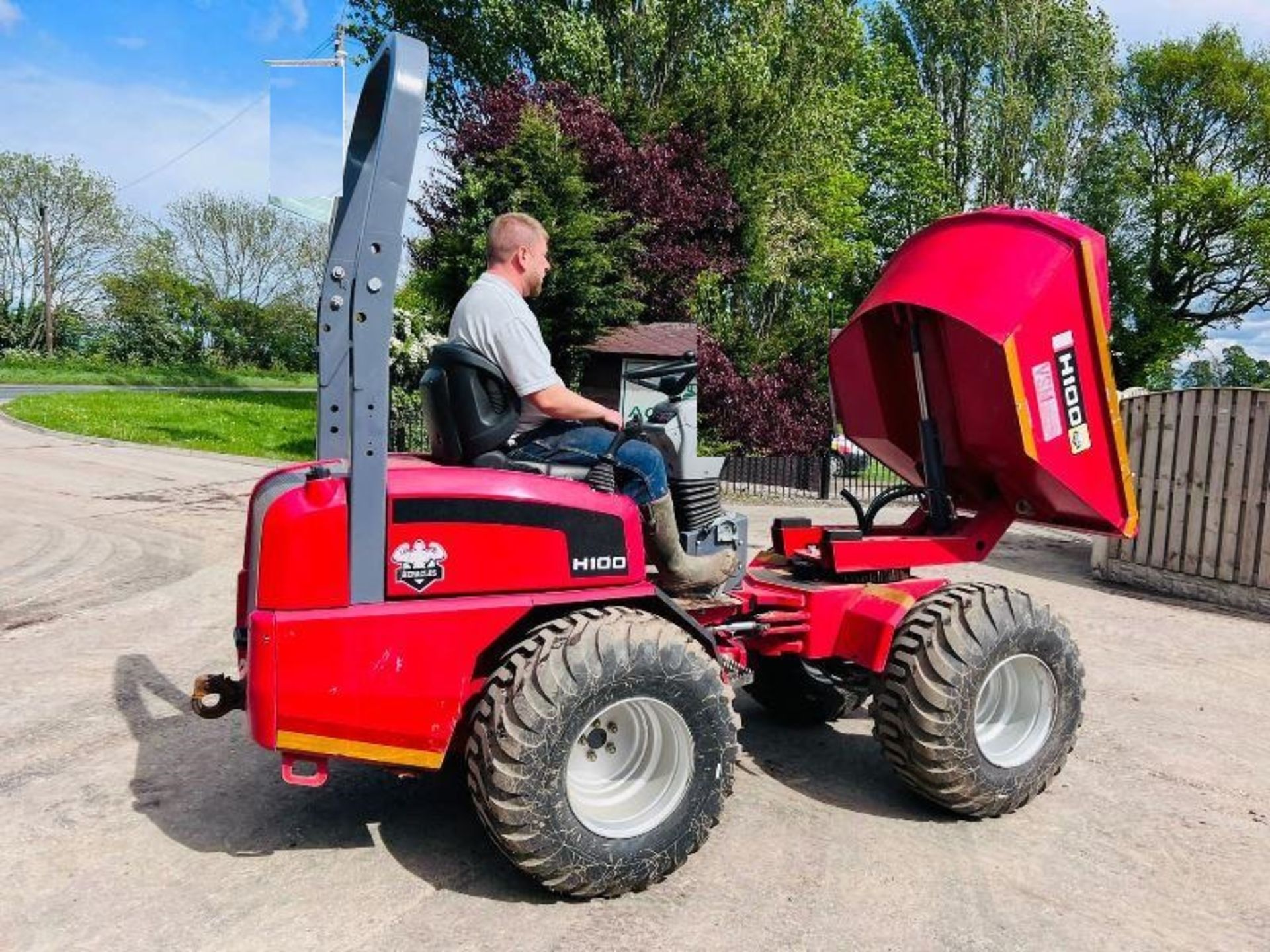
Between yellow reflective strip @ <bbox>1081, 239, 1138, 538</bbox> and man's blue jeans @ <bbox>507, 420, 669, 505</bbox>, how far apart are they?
1841mm

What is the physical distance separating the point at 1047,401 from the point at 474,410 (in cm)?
229

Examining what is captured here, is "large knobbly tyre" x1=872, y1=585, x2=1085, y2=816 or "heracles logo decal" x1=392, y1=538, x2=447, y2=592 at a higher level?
"heracles logo decal" x1=392, y1=538, x2=447, y2=592

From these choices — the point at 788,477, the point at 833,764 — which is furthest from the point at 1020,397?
the point at 788,477

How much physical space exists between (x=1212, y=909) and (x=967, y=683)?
1048 mm

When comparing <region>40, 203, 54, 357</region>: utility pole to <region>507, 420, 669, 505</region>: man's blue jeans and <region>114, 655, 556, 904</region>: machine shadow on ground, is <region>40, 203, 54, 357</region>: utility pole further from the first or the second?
<region>507, 420, 669, 505</region>: man's blue jeans

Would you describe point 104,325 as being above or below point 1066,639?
above

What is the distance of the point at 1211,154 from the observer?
111 ft

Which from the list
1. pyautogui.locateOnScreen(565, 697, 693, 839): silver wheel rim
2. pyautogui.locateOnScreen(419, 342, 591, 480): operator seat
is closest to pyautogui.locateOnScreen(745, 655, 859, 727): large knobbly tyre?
pyautogui.locateOnScreen(565, 697, 693, 839): silver wheel rim

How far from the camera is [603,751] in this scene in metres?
3.49

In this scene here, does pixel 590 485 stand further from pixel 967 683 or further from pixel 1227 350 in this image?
pixel 1227 350

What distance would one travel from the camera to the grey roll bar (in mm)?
3004

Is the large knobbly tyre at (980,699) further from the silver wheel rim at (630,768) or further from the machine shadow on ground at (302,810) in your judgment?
the machine shadow on ground at (302,810)

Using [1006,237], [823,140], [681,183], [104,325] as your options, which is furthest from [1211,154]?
[104,325]

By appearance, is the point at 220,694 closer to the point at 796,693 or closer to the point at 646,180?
the point at 796,693
